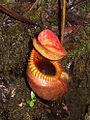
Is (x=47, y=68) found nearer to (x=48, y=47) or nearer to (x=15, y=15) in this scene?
(x=48, y=47)

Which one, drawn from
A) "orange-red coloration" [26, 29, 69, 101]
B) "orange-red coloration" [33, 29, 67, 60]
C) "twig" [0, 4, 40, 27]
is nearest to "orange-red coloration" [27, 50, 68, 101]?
"orange-red coloration" [26, 29, 69, 101]

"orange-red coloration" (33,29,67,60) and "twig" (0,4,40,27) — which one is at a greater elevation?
"twig" (0,4,40,27)

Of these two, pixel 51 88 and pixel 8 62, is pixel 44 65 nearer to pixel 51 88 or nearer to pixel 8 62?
pixel 51 88

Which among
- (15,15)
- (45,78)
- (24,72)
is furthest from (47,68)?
(15,15)

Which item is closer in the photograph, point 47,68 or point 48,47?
point 48,47

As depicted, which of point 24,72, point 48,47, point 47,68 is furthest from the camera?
point 24,72

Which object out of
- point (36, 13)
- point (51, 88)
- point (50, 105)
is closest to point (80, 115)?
point (50, 105)

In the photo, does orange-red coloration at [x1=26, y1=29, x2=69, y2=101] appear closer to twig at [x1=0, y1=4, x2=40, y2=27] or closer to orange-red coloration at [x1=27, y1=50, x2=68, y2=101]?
orange-red coloration at [x1=27, y1=50, x2=68, y2=101]

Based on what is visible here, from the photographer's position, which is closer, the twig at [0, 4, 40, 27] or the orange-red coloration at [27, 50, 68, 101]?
the orange-red coloration at [27, 50, 68, 101]
